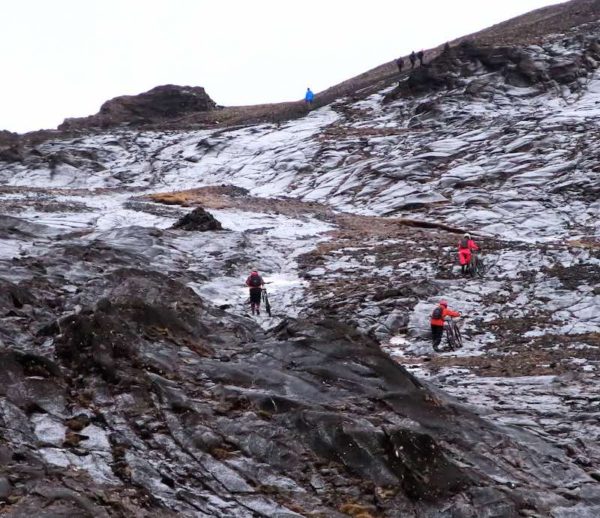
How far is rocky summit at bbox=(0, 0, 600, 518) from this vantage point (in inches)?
415

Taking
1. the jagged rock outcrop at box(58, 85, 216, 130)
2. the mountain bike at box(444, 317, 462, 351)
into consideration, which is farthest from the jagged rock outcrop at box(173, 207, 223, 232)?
the jagged rock outcrop at box(58, 85, 216, 130)

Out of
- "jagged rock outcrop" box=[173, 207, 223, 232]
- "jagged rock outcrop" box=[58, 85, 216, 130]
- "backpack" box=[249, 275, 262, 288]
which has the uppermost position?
"jagged rock outcrop" box=[58, 85, 216, 130]

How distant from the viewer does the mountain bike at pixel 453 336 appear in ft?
64.0

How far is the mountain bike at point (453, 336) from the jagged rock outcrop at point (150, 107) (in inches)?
1990

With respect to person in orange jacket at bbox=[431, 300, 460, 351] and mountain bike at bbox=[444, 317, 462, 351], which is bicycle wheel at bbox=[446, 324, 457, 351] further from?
person in orange jacket at bbox=[431, 300, 460, 351]

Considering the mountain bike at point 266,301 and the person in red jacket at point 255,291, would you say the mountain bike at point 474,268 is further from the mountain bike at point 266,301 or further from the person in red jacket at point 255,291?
the person in red jacket at point 255,291

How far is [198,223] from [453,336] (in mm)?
15113

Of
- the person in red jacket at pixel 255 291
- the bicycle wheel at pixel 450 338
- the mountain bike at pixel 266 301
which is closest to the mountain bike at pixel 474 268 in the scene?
the bicycle wheel at pixel 450 338

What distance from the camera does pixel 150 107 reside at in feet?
227

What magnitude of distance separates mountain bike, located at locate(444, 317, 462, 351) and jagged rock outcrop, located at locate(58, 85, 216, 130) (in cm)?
5054

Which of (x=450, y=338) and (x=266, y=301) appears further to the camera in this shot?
(x=266, y=301)

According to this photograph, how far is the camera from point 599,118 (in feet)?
143

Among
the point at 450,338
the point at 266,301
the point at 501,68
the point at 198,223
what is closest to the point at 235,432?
the point at 450,338

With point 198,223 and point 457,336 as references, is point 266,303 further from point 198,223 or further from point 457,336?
point 198,223
